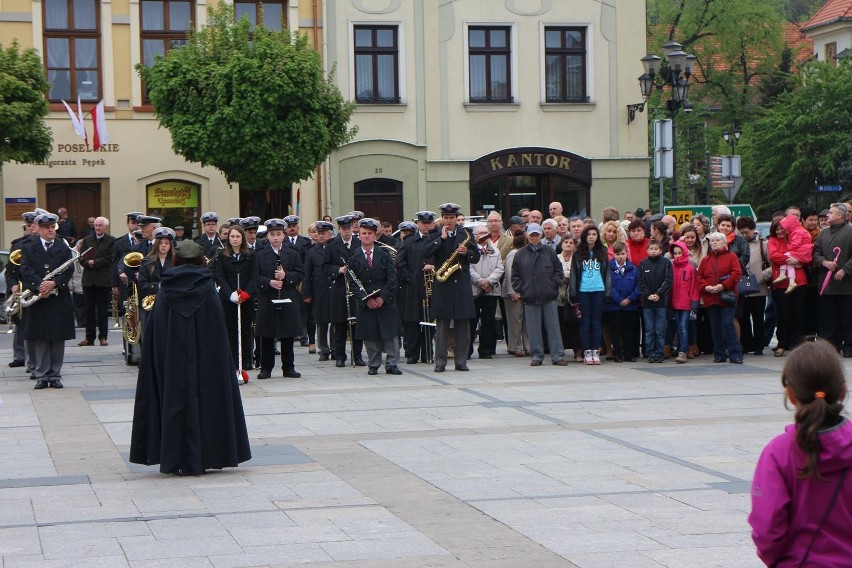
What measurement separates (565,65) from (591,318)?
61.8 ft

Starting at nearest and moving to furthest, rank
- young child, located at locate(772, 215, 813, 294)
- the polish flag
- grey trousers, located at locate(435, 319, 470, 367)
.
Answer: grey trousers, located at locate(435, 319, 470, 367) → young child, located at locate(772, 215, 813, 294) → the polish flag

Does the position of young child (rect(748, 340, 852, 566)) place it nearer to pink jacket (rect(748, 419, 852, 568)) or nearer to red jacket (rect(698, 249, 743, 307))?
pink jacket (rect(748, 419, 852, 568))

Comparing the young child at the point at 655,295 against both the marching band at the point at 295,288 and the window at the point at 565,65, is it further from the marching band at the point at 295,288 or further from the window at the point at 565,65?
the window at the point at 565,65

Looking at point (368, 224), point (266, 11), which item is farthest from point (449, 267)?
point (266, 11)

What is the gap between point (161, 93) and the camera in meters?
29.5

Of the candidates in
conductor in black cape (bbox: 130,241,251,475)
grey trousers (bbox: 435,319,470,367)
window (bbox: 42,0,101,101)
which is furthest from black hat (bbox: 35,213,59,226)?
window (bbox: 42,0,101,101)

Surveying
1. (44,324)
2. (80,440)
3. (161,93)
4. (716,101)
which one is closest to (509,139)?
(161,93)

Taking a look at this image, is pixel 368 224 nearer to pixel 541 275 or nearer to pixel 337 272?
pixel 337 272

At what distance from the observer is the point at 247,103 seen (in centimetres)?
2908

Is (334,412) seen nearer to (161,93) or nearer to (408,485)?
(408,485)

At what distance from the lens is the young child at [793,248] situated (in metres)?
17.9

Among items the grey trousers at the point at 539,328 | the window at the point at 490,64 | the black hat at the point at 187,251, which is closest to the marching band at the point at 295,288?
the grey trousers at the point at 539,328

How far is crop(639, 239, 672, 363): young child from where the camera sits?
17.2 m

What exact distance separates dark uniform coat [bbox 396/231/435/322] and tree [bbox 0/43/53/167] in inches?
514
